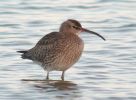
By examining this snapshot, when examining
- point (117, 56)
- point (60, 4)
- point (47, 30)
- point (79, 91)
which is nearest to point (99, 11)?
point (60, 4)

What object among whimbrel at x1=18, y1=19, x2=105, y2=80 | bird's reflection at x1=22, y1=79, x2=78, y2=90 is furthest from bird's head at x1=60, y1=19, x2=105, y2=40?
bird's reflection at x1=22, y1=79, x2=78, y2=90

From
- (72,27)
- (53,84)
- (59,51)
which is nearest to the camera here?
(53,84)

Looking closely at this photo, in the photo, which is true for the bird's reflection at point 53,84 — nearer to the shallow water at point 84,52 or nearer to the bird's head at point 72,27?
the shallow water at point 84,52

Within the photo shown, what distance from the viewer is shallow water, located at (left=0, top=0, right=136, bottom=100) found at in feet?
42.2

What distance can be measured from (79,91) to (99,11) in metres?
7.78

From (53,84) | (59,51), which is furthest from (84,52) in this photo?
(53,84)

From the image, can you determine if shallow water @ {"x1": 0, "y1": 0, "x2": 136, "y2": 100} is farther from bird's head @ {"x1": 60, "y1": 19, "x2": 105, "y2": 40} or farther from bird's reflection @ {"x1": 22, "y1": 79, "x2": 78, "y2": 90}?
bird's head @ {"x1": 60, "y1": 19, "x2": 105, "y2": 40}

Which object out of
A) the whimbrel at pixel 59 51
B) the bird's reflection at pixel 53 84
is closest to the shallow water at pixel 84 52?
the bird's reflection at pixel 53 84

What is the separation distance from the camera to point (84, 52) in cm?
1597

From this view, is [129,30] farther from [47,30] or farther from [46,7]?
[46,7]

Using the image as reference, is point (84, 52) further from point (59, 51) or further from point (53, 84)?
point (53, 84)

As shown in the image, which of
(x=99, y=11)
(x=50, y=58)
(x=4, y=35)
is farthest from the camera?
(x=99, y=11)

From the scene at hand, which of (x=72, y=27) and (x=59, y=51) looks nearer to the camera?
(x=59, y=51)

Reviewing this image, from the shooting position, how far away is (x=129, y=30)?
1814 centimetres
